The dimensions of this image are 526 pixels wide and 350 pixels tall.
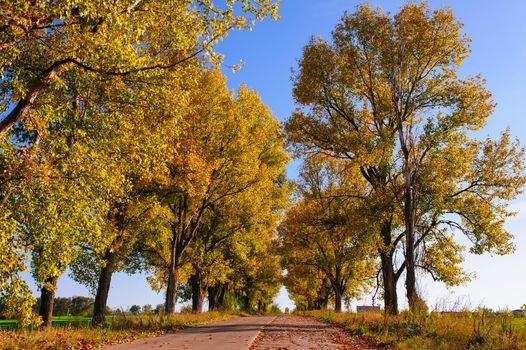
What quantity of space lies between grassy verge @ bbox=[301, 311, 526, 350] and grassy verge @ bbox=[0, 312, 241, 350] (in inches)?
341

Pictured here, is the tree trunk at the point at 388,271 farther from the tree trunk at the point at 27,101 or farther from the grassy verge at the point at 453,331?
the tree trunk at the point at 27,101

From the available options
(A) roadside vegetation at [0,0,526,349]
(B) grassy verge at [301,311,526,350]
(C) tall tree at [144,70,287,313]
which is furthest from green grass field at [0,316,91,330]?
(B) grassy verge at [301,311,526,350]

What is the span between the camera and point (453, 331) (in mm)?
12578

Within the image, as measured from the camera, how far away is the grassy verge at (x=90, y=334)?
34.7 feet

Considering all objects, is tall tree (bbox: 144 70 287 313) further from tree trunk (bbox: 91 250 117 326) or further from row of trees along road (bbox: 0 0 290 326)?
tree trunk (bbox: 91 250 117 326)

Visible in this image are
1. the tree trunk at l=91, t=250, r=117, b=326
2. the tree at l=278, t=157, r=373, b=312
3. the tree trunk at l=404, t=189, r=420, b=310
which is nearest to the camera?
the tree trunk at l=404, t=189, r=420, b=310

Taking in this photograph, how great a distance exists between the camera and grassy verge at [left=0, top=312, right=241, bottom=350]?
1057 cm

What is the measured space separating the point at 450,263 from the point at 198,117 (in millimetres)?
16806

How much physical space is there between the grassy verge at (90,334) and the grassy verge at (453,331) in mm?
8662

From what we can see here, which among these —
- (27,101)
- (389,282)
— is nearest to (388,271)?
(389,282)

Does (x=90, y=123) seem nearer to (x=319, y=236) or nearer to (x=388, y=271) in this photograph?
(x=388, y=271)

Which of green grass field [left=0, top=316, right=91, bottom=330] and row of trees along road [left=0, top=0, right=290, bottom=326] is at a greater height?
row of trees along road [left=0, top=0, right=290, bottom=326]

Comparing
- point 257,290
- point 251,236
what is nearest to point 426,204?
point 251,236

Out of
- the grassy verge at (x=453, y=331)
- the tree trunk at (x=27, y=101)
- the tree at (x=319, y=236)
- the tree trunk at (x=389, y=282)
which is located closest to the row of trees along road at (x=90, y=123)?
the tree trunk at (x=27, y=101)
